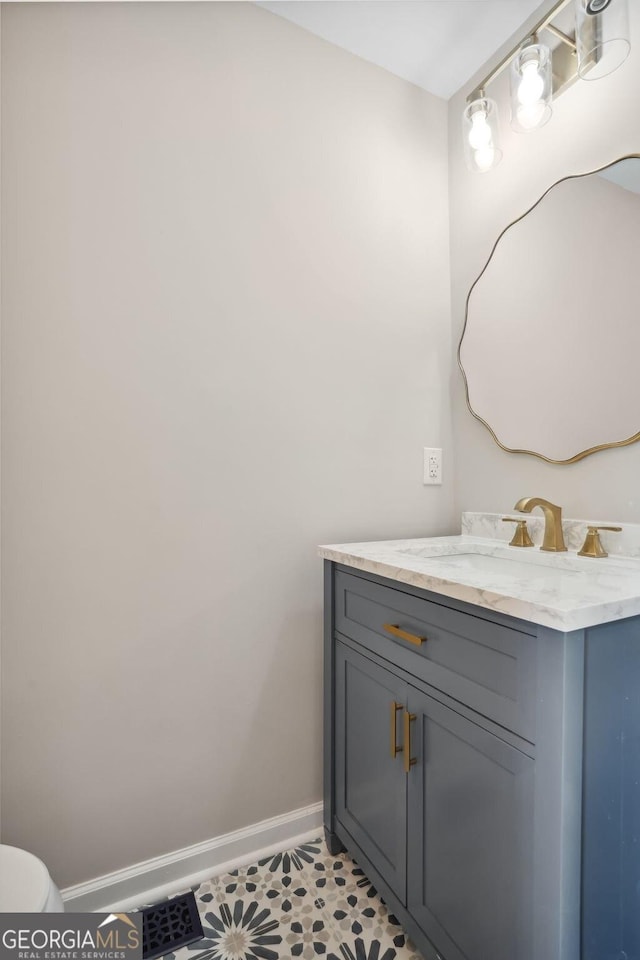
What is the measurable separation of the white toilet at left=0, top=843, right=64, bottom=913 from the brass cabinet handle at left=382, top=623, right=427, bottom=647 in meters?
0.75

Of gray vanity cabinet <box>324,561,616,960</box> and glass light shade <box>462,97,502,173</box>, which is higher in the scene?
glass light shade <box>462,97,502,173</box>

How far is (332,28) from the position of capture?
145 cm

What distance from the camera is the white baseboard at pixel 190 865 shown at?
3.87ft

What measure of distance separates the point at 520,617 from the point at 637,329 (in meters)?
0.81

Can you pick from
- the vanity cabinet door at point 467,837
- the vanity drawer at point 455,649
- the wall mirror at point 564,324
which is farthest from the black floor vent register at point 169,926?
the wall mirror at point 564,324

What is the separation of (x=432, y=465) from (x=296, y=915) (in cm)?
128

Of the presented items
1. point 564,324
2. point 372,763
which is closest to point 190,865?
point 372,763

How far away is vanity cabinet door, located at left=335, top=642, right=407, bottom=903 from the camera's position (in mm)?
1073

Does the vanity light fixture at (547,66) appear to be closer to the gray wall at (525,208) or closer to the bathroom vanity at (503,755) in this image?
the gray wall at (525,208)

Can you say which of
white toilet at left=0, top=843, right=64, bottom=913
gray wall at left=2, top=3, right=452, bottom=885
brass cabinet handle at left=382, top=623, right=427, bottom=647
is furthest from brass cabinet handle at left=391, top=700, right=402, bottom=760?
white toilet at left=0, top=843, right=64, bottom=913

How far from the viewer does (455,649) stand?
91cm

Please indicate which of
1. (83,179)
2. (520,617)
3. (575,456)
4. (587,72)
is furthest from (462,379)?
(83,179)

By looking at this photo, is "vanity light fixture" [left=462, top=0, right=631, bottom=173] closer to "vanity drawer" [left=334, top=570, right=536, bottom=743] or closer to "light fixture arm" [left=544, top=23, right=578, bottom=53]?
"light fixture arm" [left=544, top=23, right=578, bottom=53]

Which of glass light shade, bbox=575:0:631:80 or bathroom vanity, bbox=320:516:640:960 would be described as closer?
bathroom vanity, bbox=320:516:640:960
